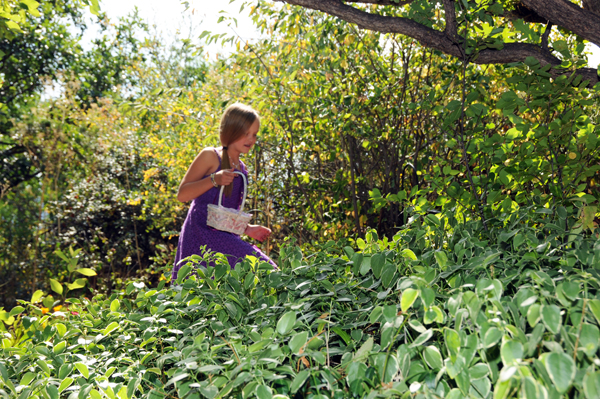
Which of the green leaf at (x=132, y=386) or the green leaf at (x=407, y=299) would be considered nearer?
the green leaf at (x=407, y=299)

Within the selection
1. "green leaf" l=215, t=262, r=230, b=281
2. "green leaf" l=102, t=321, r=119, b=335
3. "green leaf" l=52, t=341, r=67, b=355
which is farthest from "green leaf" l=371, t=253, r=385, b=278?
"green leaf" l=52, t=341, r=67, b=355

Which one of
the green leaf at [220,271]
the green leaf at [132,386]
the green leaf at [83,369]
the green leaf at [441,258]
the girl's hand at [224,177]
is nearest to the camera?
the green leaf at [132,386]

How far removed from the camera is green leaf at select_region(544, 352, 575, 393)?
72cm

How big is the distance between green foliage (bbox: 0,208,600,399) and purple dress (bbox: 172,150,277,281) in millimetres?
1327

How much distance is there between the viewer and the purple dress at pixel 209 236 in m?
3.13

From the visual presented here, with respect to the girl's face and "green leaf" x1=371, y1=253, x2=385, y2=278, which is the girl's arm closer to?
the girl's face

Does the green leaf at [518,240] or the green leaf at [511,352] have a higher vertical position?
the green leaf at [518,240]

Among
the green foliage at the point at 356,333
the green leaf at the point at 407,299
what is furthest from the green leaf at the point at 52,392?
the green leaf at the point at 407,299

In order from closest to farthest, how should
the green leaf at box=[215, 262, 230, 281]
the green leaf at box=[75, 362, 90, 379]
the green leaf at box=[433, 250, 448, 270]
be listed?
1. the green leaf at box=[75, 362, 90, 379]
2. the green leaf at box=[433, 250, 448, 270]
3. the green leaf at box=[215, 262, 230, 281]

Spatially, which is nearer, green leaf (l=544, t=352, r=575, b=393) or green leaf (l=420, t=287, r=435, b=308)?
green leaf (l=544, t=352, r=575, b=393)

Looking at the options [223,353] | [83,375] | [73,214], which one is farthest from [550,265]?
[73,214]

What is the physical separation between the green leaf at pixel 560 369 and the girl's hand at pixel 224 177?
2.52 m

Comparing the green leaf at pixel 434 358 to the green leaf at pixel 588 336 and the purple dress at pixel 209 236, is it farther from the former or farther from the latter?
the purple dress at pixel 209 236

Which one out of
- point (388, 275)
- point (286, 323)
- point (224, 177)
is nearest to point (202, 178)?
point (224, 177)
